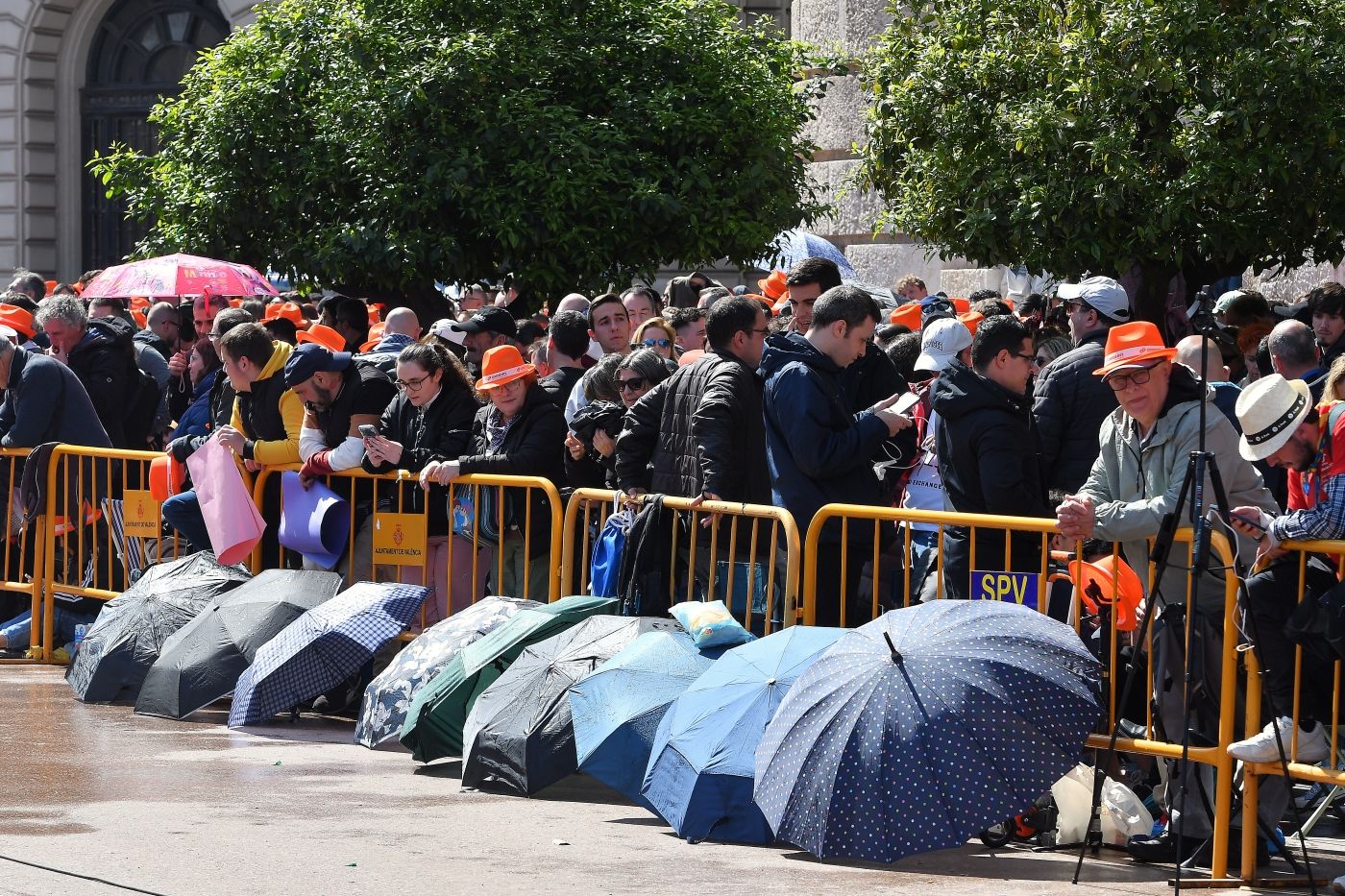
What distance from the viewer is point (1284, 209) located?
11781mm

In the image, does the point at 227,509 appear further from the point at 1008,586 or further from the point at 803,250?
the point at 803,250

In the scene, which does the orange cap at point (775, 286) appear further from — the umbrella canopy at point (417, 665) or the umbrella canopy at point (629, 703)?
the umbrella canopy at point (629, 703)

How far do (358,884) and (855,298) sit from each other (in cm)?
306

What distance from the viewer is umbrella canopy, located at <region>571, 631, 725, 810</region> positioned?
7.39m

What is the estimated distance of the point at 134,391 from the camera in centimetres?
1294

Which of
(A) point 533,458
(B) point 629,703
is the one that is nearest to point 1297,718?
(B) point 629,703

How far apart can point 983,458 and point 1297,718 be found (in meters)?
1.70

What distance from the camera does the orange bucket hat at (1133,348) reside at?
7.08 meters

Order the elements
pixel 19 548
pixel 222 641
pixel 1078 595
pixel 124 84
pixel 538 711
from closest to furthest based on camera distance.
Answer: pixel 1078 595 → pixel 538 711 → pixel 222 641 → pixel 19 548 → pixel 124 84

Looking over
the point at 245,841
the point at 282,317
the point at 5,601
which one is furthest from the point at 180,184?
the point at 245,841

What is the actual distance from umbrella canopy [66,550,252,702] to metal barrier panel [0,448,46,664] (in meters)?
1.66

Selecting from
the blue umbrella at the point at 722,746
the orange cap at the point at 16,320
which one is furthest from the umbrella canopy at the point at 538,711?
the orange cap at the point at 16,320

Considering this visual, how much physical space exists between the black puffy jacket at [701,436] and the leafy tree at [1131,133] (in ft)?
12.9

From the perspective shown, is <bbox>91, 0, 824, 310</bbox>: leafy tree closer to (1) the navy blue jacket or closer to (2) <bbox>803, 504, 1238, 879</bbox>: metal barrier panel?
(1) the navy blue jacket
